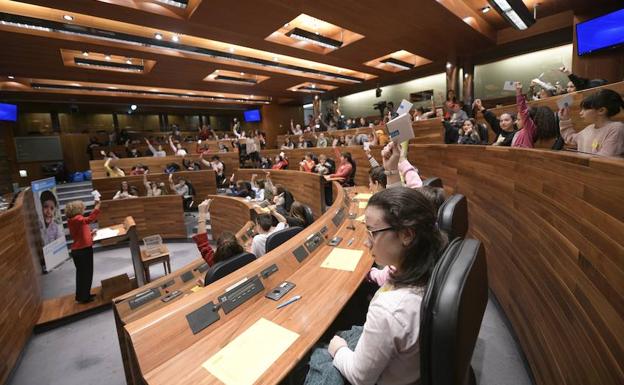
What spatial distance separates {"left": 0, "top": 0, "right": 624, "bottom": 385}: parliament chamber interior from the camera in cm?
101

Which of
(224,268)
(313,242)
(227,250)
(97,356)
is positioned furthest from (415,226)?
(97,356)

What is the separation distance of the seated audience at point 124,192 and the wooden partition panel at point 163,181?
0.50ft

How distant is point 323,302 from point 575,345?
1.08 metres

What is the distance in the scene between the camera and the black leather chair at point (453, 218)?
155cm

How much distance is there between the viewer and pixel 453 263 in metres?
0.82

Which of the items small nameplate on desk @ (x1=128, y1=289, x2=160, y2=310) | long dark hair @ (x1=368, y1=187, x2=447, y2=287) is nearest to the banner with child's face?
small nameplate on desk @ (x1=128, y1=289, x2=160, y2=310)

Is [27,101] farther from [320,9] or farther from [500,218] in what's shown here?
[500,218]

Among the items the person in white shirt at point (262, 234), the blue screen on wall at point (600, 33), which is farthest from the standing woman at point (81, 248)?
the blue screen on wall at point (600, 33)

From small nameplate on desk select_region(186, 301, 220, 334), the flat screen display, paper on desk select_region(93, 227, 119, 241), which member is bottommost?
paper on desk select_region(93, 227, 119, 241)

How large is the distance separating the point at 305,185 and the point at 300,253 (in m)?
4.34

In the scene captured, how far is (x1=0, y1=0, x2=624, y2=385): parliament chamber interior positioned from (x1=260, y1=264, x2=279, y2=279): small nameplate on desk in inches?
1.0

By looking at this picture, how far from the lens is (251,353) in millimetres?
1116

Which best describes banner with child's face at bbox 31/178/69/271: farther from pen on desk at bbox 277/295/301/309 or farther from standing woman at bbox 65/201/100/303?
pen on desk at bbox 277/295/301/309

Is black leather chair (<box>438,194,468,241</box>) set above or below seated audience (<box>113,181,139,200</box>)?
above
